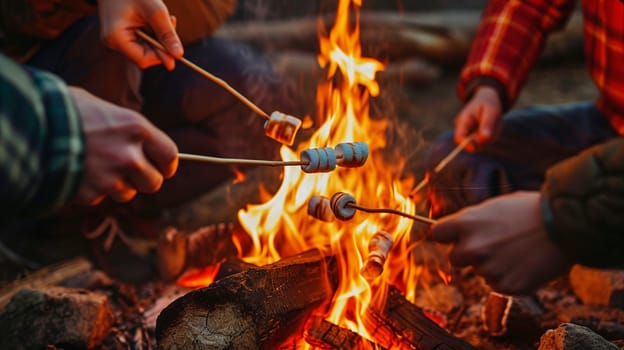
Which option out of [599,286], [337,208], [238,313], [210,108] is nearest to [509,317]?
[599,286]

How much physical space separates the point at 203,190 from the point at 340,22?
1.42m

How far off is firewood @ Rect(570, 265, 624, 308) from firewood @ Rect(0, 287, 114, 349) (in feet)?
7.14

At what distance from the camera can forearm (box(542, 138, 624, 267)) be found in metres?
1.82

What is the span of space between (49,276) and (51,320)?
63 cm

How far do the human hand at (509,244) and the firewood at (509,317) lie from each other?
0.93 feet

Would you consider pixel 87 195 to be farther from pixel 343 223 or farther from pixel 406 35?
pixel 406 35

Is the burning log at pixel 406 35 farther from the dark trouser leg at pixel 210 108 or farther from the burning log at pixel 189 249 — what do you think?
the burning log at pixel 189 249

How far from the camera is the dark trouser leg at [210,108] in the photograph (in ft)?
10.9

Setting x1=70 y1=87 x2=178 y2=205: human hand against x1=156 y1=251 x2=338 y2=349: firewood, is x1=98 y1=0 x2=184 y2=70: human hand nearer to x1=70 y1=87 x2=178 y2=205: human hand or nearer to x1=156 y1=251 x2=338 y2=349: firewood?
x1=70 y1=87 x2=178 y2=205: human hand

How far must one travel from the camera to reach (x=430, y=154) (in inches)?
137

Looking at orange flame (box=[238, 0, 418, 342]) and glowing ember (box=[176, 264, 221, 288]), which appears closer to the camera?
orange flame (box=[238, 0, 418, 342])

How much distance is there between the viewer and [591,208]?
71.9 inches

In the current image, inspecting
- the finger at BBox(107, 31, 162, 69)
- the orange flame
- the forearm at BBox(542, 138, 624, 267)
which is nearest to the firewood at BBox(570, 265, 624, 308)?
the forearm at BBox(542, 138, 624, 267)

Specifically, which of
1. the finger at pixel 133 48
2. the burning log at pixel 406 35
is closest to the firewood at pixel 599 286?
the finger at pixel 133 48
